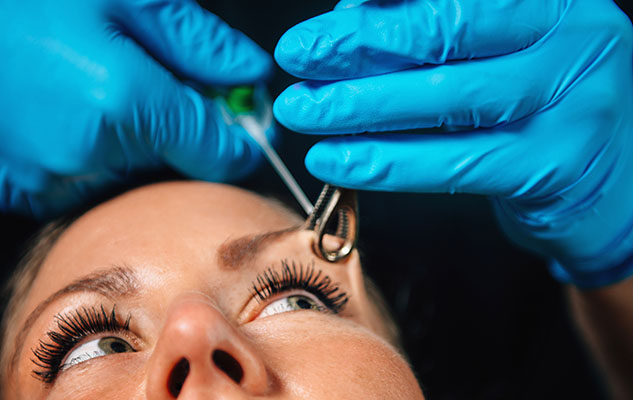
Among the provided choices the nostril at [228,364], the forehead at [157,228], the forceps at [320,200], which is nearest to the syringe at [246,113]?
the forceps at [320,200]

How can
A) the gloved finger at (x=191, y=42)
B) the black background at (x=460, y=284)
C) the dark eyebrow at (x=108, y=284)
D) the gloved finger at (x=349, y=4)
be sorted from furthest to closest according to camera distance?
the black background at (x=460, y=284), the gloved finger at (x=191, y=42), the gloved finger at (x=349, y=4), the dark eyebrow at (x=108, y=284)

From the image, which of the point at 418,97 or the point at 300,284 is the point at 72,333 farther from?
the point at 418,97

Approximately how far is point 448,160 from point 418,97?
0.15m

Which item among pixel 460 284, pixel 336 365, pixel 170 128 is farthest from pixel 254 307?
pixel 460 284

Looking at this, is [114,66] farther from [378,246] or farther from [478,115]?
[378,246]

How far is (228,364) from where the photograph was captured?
2.63 ft

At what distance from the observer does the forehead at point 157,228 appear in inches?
37.9

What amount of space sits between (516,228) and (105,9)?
3.66 feet

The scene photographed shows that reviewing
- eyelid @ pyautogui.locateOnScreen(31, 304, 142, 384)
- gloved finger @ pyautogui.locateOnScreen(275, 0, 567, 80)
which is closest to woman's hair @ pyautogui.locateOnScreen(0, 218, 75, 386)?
eyelid @ pyautogui.locateOnScreen(31, 304, 142, 384)

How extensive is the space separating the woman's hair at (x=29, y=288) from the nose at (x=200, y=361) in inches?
17.4

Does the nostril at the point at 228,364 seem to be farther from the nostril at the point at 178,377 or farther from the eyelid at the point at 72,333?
the eyelid at the point at 72,333

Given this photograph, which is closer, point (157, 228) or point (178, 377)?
point (178, 377)

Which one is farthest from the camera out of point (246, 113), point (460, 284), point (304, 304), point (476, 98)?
point (460, 284)

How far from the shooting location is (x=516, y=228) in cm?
128
